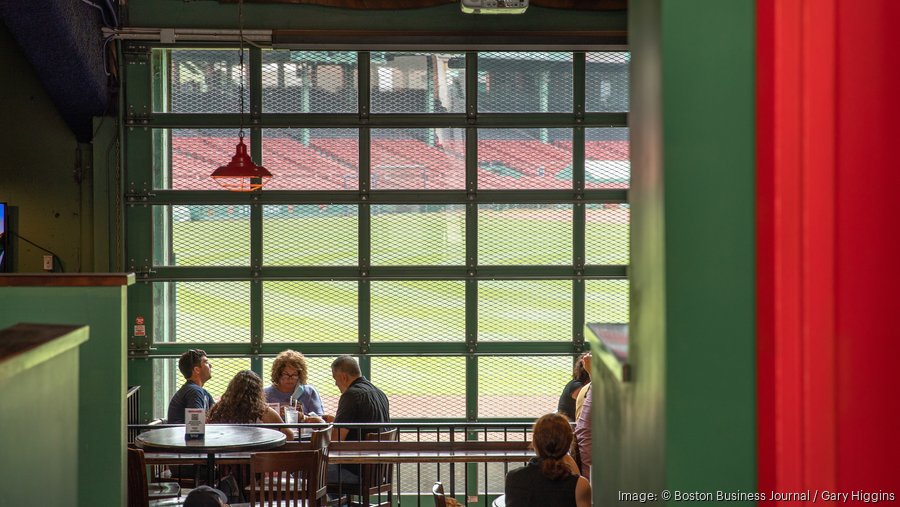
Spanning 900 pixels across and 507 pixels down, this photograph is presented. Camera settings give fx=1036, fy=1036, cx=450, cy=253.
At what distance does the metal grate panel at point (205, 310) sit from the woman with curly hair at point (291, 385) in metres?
0.82

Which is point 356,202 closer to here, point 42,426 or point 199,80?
point 199,80

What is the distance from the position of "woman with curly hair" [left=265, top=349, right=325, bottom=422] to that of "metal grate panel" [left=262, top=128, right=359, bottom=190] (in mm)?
1433

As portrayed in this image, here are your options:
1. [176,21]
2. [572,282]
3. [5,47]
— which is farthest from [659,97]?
[5,47]

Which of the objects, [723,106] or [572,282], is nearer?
[723,106]

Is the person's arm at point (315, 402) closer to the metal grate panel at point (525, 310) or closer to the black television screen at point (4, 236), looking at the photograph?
the metal grate panel at point (525, 310)

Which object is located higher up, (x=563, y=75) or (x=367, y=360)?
(x=563, y=75)

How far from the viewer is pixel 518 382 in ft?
26.6

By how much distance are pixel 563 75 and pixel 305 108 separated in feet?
6.65

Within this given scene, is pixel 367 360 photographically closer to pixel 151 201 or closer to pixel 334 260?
pixel 334 260

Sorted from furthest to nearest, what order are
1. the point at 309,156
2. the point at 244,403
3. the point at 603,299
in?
the point at 603,299 < the point at 309,156 < the point at 244,403

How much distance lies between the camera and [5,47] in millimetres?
8086

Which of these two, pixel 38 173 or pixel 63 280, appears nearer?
pixel 63 280

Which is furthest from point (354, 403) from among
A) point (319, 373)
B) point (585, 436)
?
point (585, 436)

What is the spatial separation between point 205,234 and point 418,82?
2.04 m
